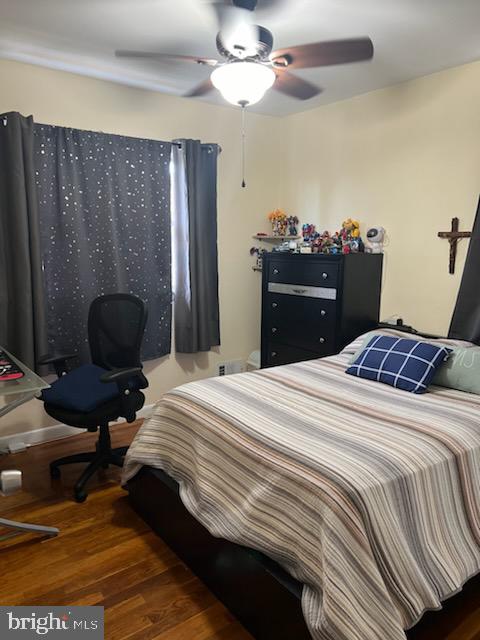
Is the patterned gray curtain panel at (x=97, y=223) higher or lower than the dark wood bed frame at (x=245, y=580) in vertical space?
higher

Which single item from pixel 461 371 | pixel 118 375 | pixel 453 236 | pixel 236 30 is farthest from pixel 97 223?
pixel 461 371

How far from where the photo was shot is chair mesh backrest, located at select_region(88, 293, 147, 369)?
111 inches

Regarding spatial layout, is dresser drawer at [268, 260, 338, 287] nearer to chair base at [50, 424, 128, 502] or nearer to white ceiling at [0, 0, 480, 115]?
white ceiling at [0, 0, 480, 115]

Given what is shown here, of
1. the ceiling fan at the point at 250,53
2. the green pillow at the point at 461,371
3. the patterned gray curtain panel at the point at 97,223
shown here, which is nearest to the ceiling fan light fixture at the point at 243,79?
the ceiling fan at the point at 250,53

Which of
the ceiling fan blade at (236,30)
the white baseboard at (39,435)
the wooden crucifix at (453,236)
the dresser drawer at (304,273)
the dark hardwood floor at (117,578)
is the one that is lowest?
the dark hardwood floor at (117,578)

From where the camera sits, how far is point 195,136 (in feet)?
12.0

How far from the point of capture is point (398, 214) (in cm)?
327

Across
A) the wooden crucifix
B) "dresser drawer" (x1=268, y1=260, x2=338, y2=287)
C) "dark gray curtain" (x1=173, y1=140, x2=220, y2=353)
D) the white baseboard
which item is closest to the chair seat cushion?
the white baseboard

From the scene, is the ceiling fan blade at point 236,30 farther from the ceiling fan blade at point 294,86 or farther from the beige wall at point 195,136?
the beige wall at point 195,136

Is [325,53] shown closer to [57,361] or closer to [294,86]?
[294,86]

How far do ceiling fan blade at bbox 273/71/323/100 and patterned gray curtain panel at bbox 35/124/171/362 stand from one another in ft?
3.86

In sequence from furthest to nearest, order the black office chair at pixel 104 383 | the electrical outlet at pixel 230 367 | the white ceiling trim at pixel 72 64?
the electrical outlet at pixel 230 367
the white ceiling trim at pixel 72 64
the black office chair at pixel 104 383

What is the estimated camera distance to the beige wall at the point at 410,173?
288 cm

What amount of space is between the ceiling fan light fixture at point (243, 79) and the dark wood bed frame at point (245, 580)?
5.95ft
